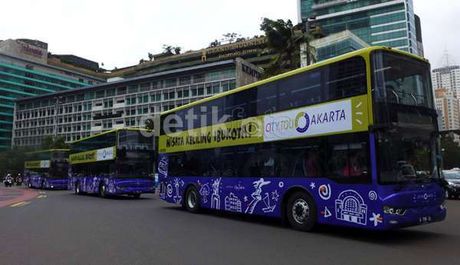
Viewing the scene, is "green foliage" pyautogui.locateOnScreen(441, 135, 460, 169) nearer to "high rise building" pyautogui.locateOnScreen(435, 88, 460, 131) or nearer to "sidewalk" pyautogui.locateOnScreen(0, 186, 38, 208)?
"high rise building" pyautogui.locateOnScreen(435, 88, 460, 131)

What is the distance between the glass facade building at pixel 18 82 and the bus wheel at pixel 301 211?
125 m

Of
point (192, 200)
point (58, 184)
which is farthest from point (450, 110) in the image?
point (192, 200)

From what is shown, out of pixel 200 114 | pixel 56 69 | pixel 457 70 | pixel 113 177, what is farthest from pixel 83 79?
pixel 200 114

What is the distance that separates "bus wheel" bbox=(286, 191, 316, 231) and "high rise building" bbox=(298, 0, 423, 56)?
9264cm

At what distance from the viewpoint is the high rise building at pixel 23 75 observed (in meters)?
121

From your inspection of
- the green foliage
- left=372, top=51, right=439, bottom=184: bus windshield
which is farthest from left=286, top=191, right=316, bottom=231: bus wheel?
the green foliage

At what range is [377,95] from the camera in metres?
9.20

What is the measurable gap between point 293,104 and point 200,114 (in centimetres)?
476

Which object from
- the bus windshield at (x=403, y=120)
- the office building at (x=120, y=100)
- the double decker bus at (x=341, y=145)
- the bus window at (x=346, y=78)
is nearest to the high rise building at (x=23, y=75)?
the office building at (x=120, y=100)

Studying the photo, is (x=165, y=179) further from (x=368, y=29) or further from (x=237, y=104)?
(x=368, y=29)

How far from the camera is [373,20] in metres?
107

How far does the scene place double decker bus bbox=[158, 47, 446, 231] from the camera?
9.12 metres

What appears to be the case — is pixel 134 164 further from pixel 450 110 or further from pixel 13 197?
pixel 450 110

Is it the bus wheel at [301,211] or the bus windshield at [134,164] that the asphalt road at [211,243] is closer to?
the bus wheel at [301,211]
